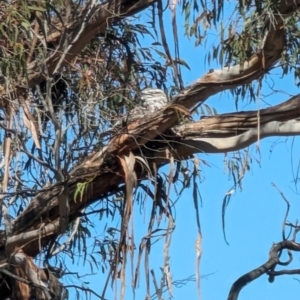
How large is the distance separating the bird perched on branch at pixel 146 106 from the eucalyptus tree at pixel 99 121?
0.04 feet

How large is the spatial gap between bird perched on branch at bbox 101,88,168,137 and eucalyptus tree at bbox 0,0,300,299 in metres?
0.01

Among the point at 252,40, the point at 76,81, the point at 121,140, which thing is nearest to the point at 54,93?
the point at 76,81

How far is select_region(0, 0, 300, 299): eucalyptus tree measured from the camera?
12.6 ft

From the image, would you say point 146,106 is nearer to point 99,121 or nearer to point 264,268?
point 99,121

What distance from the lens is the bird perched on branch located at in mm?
4219

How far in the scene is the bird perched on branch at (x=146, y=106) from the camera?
422 cm

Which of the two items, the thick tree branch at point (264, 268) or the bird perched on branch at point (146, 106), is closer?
the thick tree branch at point (264, 268)

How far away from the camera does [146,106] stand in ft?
14.8

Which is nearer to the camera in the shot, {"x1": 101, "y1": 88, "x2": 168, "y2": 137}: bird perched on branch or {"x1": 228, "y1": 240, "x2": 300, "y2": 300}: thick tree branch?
{"x1": 228, "y1": 240, "x2": 300, "y2": 300}: thick tree branch

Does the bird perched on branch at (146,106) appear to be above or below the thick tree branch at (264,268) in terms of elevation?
above

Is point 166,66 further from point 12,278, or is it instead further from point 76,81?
point 12,278

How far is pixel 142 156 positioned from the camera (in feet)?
13.7

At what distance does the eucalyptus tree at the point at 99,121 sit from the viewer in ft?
12.6

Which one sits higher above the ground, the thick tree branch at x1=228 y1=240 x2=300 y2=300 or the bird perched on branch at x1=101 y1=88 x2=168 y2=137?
the bird perched on branch at x1=101 y1=88 x2=168 y2=137
